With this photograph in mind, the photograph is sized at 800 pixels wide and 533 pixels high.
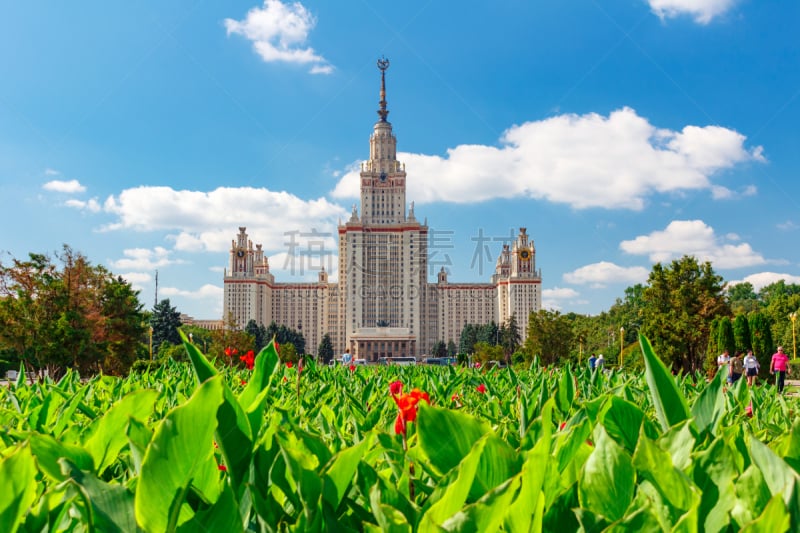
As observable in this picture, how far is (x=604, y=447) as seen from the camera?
105 centimetres

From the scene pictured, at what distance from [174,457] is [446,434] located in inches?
22.1

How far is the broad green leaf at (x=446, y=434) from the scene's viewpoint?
4.09 ft

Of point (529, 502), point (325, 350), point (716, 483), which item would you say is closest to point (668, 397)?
point (716, 483)

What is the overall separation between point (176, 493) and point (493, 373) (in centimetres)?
547

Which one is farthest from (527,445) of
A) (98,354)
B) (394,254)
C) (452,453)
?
(394,254)

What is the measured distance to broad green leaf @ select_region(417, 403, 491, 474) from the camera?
1248 millimetres

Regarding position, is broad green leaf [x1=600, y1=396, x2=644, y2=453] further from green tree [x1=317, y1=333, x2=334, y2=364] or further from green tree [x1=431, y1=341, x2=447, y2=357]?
green tree [x1=431, y1=341, x2=447, y2=357]

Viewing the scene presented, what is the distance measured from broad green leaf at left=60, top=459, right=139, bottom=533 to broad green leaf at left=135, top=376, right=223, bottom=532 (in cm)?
5

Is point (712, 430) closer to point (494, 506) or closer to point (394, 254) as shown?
point (494, 506)

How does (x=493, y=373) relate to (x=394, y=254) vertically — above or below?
below

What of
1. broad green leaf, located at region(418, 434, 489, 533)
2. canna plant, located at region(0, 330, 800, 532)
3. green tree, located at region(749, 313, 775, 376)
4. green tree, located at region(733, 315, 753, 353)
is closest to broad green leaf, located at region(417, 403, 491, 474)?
canna plant, located at region(0, 330, 800, 532)

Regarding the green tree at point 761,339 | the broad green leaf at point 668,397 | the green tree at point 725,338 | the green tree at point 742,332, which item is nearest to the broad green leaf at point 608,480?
the broad green leaf at point 668,397

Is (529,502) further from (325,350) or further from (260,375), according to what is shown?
(325,350)

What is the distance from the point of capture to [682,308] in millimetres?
30828
